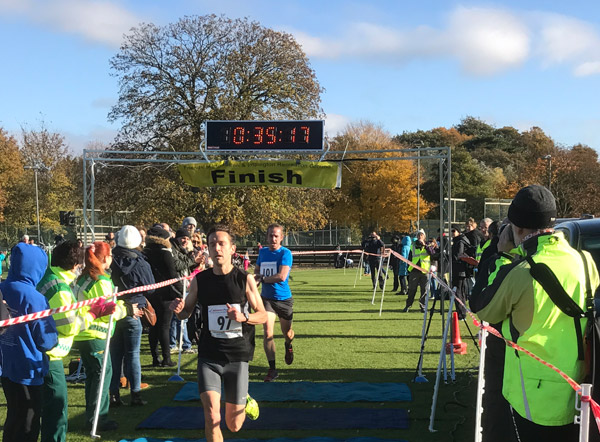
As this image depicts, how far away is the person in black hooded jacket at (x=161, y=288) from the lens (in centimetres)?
1003

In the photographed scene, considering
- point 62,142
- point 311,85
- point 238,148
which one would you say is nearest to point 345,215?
point 311,85

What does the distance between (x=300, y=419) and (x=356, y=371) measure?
2672 mm

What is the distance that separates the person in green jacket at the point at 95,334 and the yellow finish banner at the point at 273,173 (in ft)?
19.9

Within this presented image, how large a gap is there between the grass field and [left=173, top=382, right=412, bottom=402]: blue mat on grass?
0.55 ft

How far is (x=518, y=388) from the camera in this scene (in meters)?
3.39

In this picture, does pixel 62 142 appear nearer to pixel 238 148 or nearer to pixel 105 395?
pixel 238 148

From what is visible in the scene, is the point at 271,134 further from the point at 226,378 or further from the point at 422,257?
the point at 226,378

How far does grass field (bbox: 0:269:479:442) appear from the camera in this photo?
676 cm

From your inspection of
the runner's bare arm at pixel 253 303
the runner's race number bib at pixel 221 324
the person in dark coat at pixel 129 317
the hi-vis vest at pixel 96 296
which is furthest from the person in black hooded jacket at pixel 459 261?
the runner's race number bib at pixel 221 324

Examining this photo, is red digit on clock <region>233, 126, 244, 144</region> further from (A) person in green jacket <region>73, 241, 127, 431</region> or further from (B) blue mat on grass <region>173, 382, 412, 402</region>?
(A) person in green jacket <region>73, 241, 127, 431</region>

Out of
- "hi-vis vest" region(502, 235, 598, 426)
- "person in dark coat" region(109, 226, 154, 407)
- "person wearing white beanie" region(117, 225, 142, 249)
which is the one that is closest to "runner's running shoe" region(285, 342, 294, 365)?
"person in dark coat" region(109, 226, 154, 407)

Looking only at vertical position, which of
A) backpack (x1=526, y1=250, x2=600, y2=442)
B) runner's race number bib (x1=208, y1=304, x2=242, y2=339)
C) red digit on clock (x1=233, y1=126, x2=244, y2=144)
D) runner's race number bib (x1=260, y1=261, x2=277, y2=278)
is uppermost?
red digit on clock (x1=233, y1=126, x2=244, y2=144)

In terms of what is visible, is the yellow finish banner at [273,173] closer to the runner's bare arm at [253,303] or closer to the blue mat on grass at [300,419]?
the blue mat on grass at [300,419]

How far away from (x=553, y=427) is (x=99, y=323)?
4607mm
